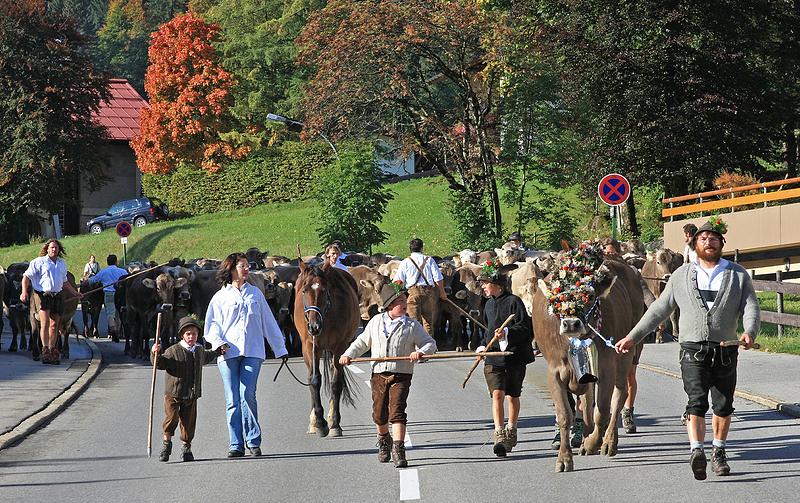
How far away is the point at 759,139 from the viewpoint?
40.2m

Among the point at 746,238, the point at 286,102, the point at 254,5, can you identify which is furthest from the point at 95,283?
the point at 254,5

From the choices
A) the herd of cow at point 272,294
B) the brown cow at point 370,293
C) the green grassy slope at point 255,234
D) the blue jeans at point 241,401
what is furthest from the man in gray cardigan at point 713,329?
the green grassy slope at point 255,234

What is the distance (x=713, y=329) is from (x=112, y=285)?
20.0m

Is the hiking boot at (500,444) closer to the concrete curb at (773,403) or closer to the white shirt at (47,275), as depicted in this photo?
the concrete curb at (773,403)

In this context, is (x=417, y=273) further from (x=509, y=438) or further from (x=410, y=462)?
(x=410, y=462)

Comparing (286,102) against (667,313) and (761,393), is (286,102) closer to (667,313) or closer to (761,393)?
(761,393)

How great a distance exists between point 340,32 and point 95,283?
17.4 metres

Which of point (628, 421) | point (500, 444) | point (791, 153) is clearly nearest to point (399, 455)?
point (500, 444)

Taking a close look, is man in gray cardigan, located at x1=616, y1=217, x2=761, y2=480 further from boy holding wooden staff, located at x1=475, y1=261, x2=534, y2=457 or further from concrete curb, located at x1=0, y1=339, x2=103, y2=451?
concrete curb, located at x1=0, y1=339, x2=103, y2=451

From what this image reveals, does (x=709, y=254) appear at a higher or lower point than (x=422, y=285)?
higher

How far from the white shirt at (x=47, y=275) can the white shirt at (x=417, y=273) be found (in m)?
5.79

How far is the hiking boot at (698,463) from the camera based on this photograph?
402 inches

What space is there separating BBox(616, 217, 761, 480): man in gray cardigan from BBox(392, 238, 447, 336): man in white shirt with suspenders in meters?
11.3

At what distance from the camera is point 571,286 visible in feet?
38.1
